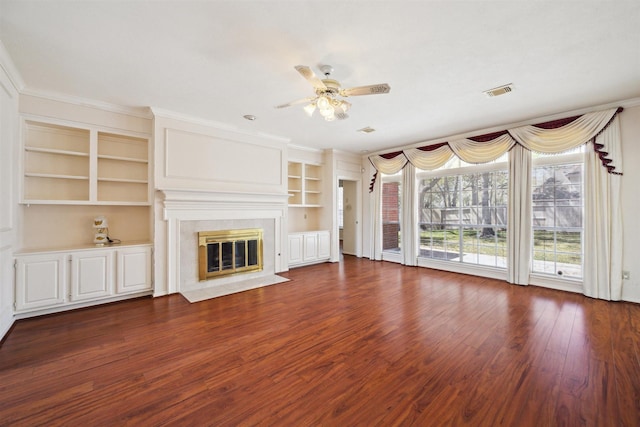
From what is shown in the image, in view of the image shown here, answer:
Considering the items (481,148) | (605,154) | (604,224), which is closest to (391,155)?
(481,148)

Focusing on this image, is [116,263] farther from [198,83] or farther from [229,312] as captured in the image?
[198,83]

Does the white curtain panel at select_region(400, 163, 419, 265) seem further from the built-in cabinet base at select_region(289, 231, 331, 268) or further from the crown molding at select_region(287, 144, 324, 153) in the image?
the crown molding at select_region(287, 144, 324, 153)

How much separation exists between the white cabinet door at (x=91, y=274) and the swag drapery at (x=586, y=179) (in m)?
5.80

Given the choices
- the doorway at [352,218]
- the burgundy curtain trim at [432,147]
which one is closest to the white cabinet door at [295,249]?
the doorway at [352,218]

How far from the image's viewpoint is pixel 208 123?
4379 mm

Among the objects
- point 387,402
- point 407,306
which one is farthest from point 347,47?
point 407,306

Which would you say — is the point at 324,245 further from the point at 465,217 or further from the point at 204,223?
the point at 465,217

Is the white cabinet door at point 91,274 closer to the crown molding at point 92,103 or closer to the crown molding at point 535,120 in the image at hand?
the crown molding at point 92,103

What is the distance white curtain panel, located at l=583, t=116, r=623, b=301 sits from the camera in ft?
12.0

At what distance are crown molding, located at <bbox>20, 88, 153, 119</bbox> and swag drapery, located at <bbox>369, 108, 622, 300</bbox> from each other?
5224mm

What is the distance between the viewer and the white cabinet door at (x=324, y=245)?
20.5 ft

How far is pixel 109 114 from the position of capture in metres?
3.75

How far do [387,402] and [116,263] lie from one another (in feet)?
12.2

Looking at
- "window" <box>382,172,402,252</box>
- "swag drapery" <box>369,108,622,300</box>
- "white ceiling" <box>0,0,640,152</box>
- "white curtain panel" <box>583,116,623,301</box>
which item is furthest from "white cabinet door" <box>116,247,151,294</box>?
"white curtain panel" <box>583,116,623,301</box>
